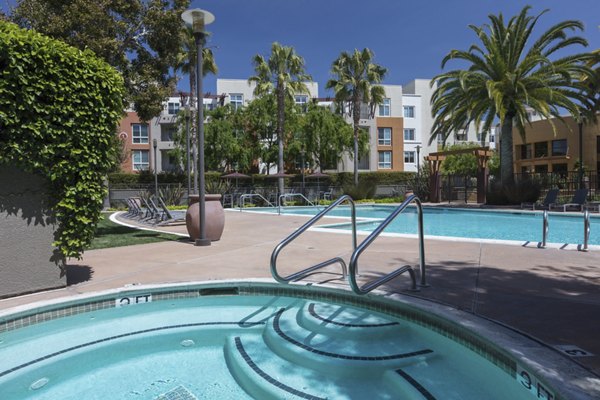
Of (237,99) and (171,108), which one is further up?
(237,99)

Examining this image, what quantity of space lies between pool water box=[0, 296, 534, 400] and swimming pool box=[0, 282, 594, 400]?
0.4 inches

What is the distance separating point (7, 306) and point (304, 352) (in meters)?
3.39

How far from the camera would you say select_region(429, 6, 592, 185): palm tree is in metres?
19.7

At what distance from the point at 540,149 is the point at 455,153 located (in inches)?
1085

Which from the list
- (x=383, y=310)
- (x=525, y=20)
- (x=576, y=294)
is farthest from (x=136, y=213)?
(x=525, y=20)

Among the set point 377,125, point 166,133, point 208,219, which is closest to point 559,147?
point 377,125

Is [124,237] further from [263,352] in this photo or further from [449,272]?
[449,272]

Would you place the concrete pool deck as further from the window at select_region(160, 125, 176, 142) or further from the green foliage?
the window at select_region(160, 125, 176, 142)

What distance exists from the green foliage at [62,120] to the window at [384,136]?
47426 mm

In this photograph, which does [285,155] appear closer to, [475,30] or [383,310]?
[475,30]

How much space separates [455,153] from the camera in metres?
25.2

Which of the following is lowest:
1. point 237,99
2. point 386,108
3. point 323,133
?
point 323,133

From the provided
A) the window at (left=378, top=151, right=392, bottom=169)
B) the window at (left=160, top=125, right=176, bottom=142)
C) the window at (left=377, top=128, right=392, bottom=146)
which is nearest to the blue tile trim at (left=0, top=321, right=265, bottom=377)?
the window at (left=160, top=125, right=176, bottom=142)

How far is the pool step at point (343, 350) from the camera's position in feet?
10.9
